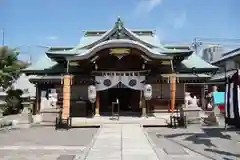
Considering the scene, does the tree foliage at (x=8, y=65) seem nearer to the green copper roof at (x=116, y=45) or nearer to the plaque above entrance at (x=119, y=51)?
the green copper roof at (x=116, y=45)

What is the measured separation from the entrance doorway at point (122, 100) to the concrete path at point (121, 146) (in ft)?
26.6

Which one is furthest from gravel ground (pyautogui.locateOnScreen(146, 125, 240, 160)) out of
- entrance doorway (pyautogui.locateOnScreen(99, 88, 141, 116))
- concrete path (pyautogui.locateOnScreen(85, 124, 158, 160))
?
entrance doorway (pyautogui.locateOnScreen(99, 88, 141, 116))

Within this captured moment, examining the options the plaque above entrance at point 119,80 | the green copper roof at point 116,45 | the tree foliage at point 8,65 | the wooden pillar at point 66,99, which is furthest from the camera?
the tree foliage at point 8,65

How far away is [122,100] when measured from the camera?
82.1 feet

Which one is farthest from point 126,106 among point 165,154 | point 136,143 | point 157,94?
point 165,154

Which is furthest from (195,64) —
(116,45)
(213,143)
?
(213,143)

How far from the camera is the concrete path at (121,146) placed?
9078 mm

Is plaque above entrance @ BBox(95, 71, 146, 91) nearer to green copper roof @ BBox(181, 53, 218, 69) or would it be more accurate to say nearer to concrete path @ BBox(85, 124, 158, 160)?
green copper roof @ BBox(181, 53, 218, 69)

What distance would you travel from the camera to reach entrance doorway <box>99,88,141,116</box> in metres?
23.8

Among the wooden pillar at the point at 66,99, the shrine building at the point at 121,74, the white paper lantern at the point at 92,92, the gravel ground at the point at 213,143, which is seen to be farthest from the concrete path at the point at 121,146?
the shrine building at the point at 121,74

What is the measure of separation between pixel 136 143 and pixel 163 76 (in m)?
11.5

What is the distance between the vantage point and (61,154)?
9.69 metres

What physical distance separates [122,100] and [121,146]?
14.2m

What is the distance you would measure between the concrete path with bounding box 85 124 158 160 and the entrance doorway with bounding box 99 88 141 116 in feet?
26.6
